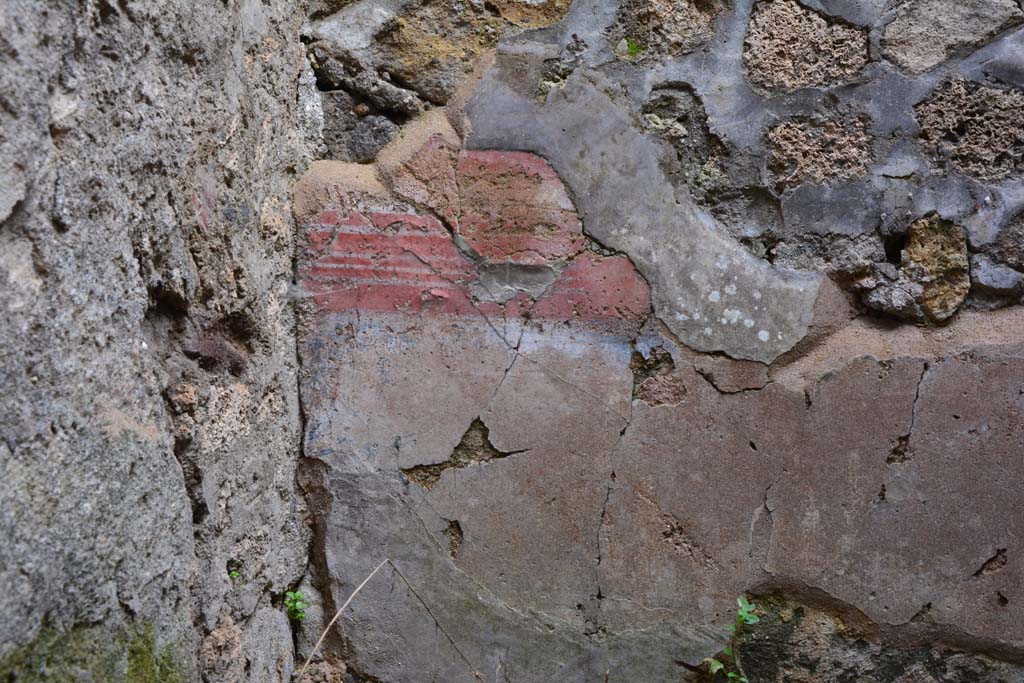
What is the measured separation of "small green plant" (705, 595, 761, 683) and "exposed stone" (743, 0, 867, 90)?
3.51ft

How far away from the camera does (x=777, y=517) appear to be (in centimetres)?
169

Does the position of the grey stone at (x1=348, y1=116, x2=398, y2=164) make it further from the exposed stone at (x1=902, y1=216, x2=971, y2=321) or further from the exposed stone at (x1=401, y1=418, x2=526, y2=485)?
the exposed stone at (x1=902, y1=216, x2=971, y2=321)

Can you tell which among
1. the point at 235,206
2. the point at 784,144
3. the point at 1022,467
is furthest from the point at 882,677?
the point at 235,206

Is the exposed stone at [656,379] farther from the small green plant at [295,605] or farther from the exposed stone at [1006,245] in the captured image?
the small green plant at [295,605]

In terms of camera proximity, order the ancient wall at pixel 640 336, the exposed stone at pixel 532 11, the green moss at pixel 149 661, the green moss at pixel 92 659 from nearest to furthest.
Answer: the green moss at pixel 92 659 < the green moss at pixel 149 661 < the ancient wall at pixel 640 336 < the exposed stone at pixel 532 11

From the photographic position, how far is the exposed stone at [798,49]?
5.64 feet

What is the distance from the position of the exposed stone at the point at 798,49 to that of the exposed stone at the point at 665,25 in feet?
0.31

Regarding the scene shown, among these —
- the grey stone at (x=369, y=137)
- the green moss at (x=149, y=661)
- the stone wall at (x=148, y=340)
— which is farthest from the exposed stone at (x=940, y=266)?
the green moss at (x=149, y=661)

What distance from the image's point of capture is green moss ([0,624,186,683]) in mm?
887

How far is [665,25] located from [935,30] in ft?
1.80

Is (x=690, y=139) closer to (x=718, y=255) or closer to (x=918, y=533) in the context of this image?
(x=718, y=255)

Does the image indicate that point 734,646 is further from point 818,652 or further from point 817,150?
point 817,150

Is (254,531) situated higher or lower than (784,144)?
lower

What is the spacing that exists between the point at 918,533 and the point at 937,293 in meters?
0.49
